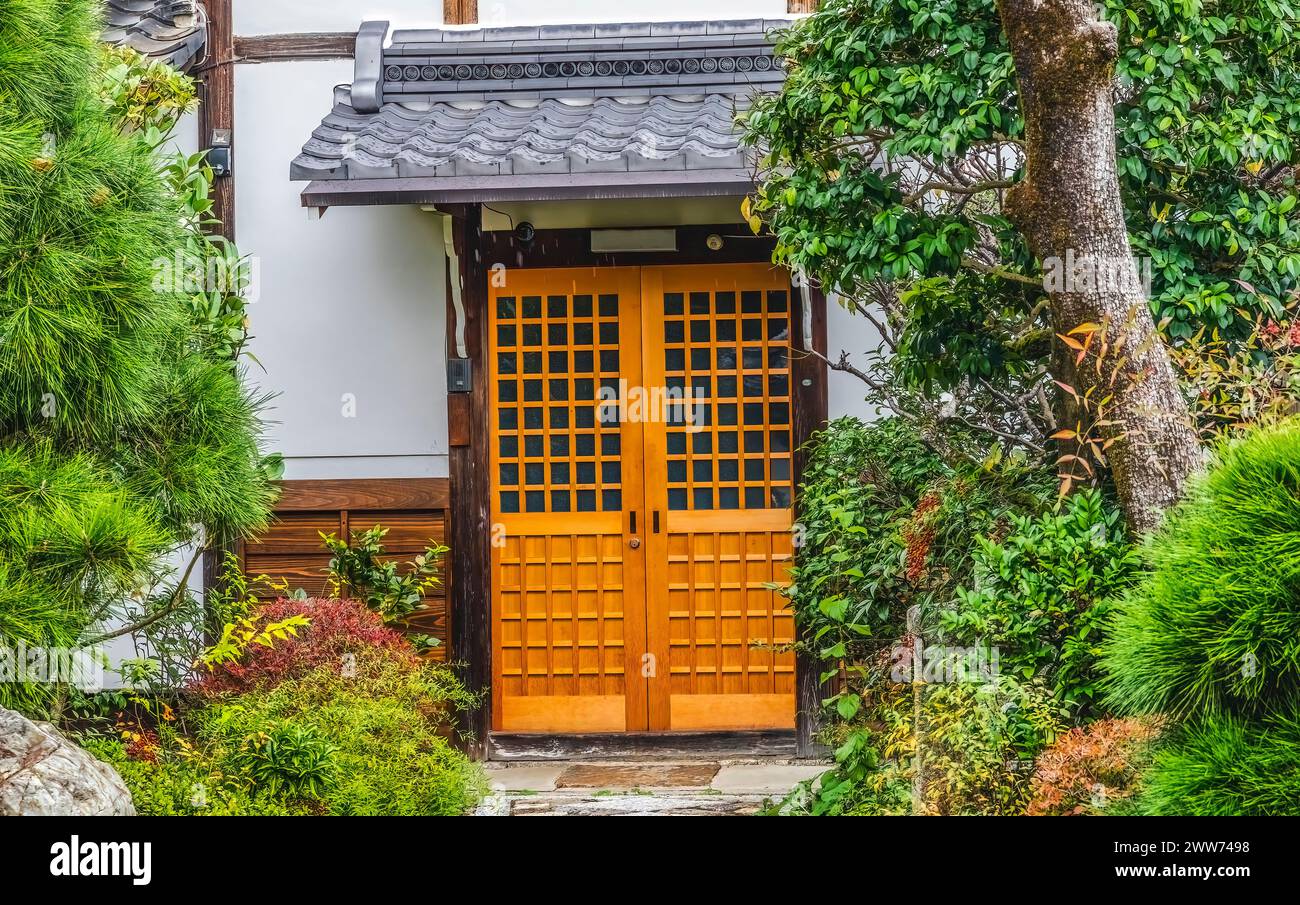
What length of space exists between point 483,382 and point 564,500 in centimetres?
84

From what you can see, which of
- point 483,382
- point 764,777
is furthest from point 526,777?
point 483,382

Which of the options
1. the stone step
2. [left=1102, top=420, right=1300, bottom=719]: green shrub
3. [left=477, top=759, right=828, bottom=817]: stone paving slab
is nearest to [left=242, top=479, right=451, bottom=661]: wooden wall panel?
[left=477, top=759, right=828, bottom=817]: stone paving slab

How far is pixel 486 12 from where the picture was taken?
323 inches

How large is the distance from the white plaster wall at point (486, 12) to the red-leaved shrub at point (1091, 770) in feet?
17.3

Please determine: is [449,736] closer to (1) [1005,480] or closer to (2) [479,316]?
(2) [479,316]

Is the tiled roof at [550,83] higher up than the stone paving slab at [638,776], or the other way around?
the tiled roof at [550,83]

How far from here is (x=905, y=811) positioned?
4.93 m

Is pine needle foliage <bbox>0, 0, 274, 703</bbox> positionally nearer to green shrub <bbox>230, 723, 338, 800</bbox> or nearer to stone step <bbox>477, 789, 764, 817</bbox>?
green shrub <bbox>230, 723, 338, 800</bbox>

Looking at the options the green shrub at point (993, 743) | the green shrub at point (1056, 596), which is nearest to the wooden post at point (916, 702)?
the green shrub at point (993, 743)

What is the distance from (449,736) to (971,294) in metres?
4.17

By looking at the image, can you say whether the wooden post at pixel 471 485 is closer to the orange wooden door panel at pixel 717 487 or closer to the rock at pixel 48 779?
the orange wooden door panel at pixel 717 487

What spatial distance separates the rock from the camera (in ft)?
13.2

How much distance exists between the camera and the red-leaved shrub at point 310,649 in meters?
5.94

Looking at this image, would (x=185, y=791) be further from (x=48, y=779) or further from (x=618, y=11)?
(x=618, y=11)
